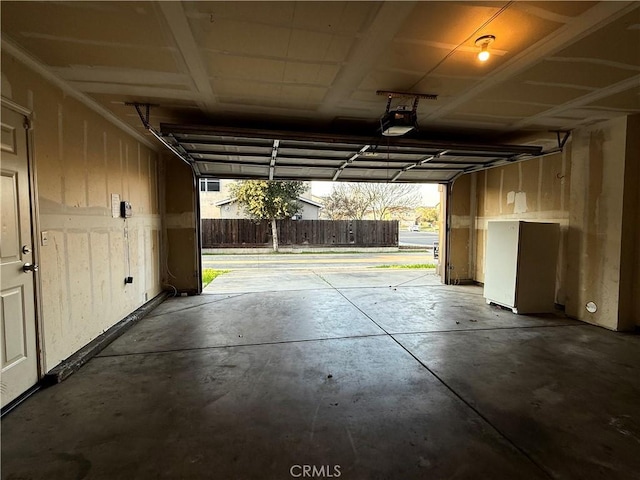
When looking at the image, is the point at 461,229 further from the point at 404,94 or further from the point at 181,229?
the point at 181,229

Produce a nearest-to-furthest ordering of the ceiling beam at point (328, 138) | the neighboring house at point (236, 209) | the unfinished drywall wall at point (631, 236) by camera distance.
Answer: the ceiling beam at point (328, 138) < the unfinished drywall wall at point (631, 236) < the neighboring house at point (236, 209)

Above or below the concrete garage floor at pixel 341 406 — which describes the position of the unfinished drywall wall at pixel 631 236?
above

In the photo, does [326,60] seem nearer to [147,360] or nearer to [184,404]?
[184,404]

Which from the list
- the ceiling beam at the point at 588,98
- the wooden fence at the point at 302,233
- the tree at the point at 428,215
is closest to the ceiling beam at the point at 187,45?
the ceiling beam at the point at 588,98

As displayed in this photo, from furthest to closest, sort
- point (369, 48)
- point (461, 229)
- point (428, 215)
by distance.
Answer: point (428, 215), point (461, 229), point (369, 48)

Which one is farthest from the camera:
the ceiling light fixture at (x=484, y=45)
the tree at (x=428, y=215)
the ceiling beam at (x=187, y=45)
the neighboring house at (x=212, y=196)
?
the tree at (x=428, y=215)

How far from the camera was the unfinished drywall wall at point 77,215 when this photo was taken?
278cm

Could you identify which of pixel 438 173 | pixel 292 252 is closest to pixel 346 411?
pixel 438 173

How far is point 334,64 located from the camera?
2.71 m

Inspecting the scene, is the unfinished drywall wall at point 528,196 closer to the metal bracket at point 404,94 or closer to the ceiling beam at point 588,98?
the ceiling beam at point 588,98

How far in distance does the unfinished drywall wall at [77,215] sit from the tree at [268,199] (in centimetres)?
1054

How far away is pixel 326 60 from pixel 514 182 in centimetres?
519

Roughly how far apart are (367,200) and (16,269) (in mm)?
21309

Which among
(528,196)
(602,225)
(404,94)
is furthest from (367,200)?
(404,94)
